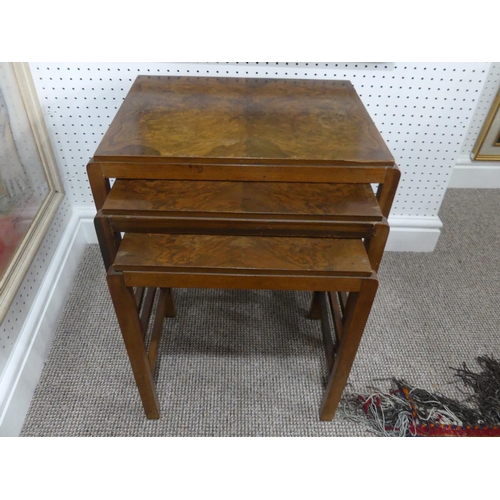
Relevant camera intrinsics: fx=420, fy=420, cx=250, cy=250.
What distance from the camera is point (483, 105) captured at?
1.70 metres

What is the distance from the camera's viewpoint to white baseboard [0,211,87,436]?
0.99m

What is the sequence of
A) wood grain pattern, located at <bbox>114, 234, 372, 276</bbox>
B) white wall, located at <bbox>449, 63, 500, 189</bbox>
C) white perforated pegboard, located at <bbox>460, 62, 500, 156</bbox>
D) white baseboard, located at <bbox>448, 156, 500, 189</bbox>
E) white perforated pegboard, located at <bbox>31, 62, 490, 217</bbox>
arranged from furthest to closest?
white baseboard, located at <bbox>448, 156, 500, 189</bbox> → white wall, located at <bbox>449, 63, 500, 189</bbox> → white perforated pegboard, located at <bbox>460, 62, 500, 156</bbox> → white perforated pegboard, located at <bbox>31, 62, 490, 217</bbox> → wood grain pattern, located at <bbox>114, 234, 372, 276</bbox>

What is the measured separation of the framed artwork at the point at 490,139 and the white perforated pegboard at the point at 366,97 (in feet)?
1.72

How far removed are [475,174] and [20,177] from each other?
5.94 ft

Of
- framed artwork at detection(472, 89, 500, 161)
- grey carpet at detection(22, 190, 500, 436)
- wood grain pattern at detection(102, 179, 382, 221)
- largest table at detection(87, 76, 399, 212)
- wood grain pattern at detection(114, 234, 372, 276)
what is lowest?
grey carpet at detection(22, 190, 500, 436)

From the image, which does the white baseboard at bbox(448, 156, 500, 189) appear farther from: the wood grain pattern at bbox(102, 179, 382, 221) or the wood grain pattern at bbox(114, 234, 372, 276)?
the wood grain pattern at bbox(114, 234, 372, 276)

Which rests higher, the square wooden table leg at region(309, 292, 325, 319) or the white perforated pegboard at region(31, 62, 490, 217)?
the white perforated pegboard at region(31, 62, 490, 217)

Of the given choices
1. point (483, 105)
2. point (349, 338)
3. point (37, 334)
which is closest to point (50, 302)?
point (37, 334)

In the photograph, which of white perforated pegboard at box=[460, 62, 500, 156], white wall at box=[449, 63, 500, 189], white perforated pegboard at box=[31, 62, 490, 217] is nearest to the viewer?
white perforated pegboard at box=[31, 62, 490, 217]

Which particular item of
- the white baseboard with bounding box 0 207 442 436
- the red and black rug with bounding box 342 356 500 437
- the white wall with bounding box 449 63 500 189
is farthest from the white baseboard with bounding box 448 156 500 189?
the red and black rug with bounding box 342 356 500 437

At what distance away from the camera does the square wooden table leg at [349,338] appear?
77 cm

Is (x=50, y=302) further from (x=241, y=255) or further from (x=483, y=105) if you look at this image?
(x=483, y=105)

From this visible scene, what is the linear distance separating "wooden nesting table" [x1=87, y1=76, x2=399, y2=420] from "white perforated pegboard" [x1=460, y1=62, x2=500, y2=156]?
3.33 ft

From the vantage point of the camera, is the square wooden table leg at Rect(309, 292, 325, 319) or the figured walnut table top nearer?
the figured walnut table top
